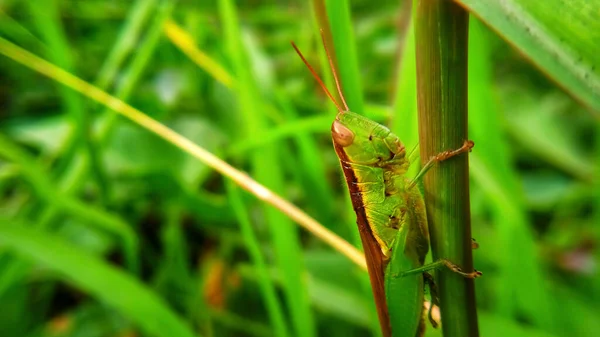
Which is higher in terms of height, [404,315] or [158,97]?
[158,97]

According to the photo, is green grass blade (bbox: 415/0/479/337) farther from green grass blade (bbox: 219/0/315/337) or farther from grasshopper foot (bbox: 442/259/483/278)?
green grass blade (bbox: 219/0/315/337)

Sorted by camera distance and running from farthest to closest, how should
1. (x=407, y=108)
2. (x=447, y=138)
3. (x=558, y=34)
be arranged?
(x=407, y=108) < (x=447, y=138) < (x=558, y=34)

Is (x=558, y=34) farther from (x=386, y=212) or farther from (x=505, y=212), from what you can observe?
(x=505, y=212)

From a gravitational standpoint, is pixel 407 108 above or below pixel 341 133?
above

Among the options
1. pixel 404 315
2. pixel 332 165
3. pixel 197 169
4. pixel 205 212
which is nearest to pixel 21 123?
pixel 197 169

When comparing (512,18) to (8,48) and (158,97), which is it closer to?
(8,48)

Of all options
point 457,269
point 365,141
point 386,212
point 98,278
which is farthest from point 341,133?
point 98,278
